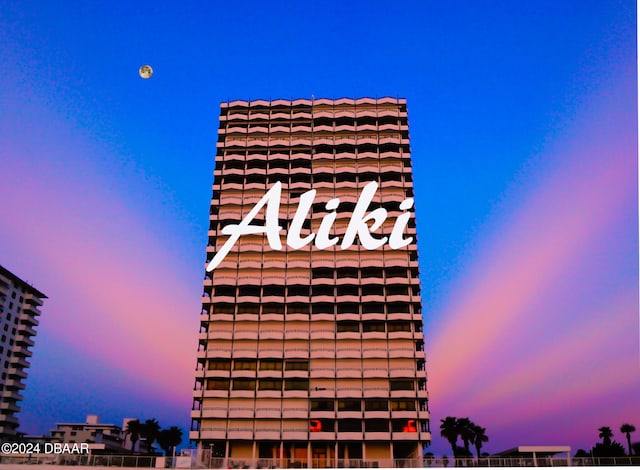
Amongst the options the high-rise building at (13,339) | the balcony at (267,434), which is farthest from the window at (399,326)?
the high-rise building at (13,339)

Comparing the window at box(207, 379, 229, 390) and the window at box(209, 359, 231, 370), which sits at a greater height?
the window at box(209, 359, 231, 370)

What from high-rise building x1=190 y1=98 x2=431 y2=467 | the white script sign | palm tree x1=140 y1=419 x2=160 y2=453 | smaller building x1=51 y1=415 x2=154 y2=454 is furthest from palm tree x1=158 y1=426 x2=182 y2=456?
the white script sign

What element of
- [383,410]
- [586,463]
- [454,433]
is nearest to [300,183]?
[383,410]

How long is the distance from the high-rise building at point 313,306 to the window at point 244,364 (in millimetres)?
187

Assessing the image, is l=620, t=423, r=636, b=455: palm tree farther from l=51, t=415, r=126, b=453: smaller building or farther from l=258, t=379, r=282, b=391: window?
l=51, t=415, r=126, b=453: smaller building

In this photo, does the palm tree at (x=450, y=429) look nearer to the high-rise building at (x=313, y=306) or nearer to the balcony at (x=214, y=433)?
the high-rise building at (x=313, y=306)

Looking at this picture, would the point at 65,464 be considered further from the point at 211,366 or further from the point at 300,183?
the point at 300,183

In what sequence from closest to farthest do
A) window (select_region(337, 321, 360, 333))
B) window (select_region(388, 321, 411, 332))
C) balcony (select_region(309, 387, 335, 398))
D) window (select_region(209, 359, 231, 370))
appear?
balcony (select_region(309, 387, 335, 398))
window (select_region(209, 359, 231, 370))
window (select_region(388, 321, 411, 332))
window (select_region(337, 321, 360, 333))

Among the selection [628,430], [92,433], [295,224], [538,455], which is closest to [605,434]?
[628,430]

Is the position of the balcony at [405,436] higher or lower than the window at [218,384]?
lower

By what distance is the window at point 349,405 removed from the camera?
7450cm

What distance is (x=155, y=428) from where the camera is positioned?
9975 centimetres

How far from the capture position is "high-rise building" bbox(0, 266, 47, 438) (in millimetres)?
113188

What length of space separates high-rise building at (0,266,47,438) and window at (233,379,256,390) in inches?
2333
